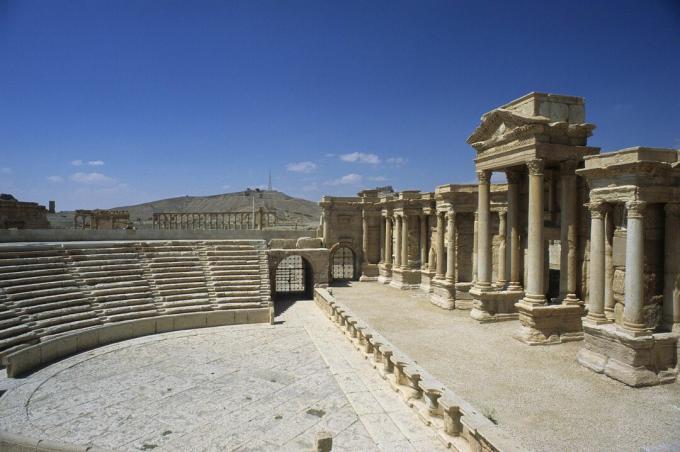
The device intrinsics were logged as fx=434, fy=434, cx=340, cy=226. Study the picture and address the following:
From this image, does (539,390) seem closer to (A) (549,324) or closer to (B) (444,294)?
(A) (549,324)

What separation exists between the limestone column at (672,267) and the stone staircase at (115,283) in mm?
15410

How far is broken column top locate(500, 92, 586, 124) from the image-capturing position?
51.4 feet

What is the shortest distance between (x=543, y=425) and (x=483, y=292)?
31.1 feet

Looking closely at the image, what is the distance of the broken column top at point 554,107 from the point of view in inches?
616

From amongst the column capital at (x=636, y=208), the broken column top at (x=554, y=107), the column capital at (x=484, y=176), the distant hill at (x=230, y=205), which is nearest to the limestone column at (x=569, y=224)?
the broken column top at (x=554, y=107)

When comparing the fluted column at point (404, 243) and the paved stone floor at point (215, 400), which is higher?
the fluted column at point (404, 243)

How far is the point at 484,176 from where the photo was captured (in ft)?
61.5

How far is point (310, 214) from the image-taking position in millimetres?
83375

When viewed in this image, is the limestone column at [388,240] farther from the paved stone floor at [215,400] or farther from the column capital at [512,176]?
the paved stone floor at [215,400]

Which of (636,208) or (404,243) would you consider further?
(404,243)

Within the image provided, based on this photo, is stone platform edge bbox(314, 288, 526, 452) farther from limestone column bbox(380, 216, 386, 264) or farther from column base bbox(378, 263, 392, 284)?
limestone column bbox(380, 216, 386, 264)

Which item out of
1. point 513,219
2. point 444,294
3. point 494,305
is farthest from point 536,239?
point 444,294

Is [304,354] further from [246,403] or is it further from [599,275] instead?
[599,275]

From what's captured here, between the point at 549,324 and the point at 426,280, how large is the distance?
11972 mm
